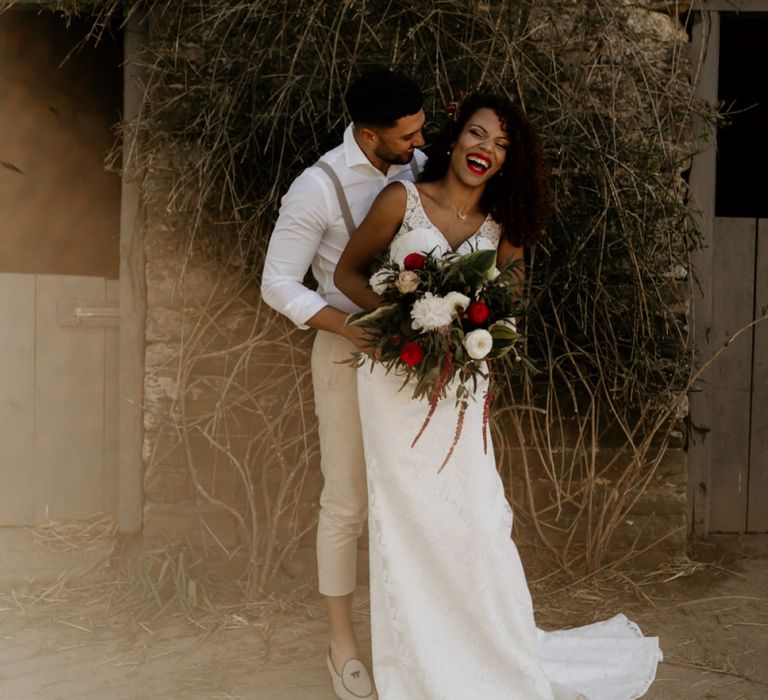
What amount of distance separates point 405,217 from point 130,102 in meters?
1.64

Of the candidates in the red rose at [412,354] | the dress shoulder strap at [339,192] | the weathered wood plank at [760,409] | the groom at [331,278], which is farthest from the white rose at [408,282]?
the weathered wood plank at [760,409]

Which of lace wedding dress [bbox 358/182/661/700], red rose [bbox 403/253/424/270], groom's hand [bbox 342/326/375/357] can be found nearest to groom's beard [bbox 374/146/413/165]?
lace wedding dress [bbox 358/182/661/700]

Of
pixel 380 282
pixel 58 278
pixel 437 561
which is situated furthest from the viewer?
pixel 58 278

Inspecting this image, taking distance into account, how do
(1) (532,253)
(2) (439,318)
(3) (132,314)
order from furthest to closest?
(3) (132,314)
(1) (532,253)
(2) (439,318)

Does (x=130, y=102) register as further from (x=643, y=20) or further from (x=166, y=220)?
(x=643, y=20)

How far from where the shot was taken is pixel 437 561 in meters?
2.76

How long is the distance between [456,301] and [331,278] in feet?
1.75

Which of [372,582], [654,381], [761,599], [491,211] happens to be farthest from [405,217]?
[761,599]

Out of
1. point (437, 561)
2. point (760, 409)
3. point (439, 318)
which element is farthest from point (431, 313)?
point (760, 409)

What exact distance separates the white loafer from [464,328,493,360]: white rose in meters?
1.12

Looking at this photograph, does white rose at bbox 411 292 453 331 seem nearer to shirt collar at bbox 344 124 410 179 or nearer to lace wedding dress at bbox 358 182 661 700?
lace wedding dress at bbox 358 182 661 700

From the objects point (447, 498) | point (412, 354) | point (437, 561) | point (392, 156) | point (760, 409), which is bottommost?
point (437, 561)

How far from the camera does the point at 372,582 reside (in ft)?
9.23

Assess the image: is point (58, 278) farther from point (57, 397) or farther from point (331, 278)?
point (331, 278)
